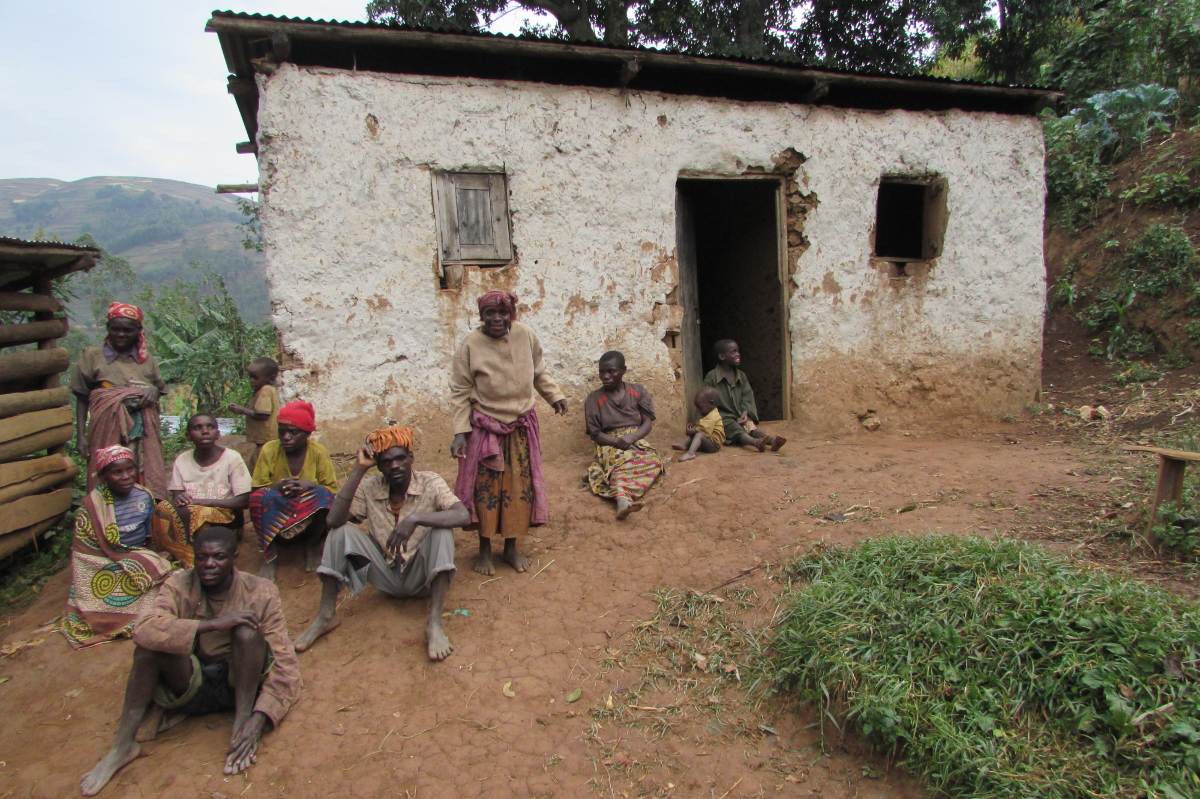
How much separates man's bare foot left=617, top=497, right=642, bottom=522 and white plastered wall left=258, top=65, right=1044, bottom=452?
4.07 feet

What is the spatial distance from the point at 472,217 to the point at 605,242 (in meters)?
1.13

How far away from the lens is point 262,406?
4.70 m

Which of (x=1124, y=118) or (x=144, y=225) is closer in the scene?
(x=1124, y=118)

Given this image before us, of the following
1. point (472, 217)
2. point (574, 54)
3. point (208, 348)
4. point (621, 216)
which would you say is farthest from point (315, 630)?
point (208, 348)

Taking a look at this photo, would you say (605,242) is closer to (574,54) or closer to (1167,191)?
(574,54)

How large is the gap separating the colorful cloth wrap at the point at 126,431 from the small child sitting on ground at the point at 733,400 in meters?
4.22

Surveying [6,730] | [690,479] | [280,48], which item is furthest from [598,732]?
[280,48]

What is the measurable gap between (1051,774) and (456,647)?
2.45 metres

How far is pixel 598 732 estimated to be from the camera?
276 centimetres

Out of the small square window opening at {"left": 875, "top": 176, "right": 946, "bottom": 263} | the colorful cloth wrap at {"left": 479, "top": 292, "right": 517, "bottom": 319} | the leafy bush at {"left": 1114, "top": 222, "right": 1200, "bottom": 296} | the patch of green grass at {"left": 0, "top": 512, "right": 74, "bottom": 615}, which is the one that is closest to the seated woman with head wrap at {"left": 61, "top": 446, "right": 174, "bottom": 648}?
the patch of green grass at {"left": 0, "top": 512, "right": 74, "bottom": 615}

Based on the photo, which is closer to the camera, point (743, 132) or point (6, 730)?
point (6, 730)

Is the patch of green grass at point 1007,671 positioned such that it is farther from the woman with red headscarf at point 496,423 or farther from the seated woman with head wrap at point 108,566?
the seated woman with head wrap at point 108,566

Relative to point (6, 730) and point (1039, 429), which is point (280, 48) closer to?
point (6, 730)

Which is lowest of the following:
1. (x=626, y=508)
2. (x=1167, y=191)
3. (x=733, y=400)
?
(x=626, y=508)
